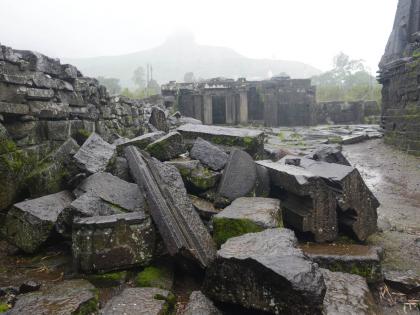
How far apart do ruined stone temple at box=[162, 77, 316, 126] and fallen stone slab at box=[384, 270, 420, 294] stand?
1751 cm

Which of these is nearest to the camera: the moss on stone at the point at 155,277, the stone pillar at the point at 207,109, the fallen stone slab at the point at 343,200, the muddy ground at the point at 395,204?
the moss on stone at the point at 155,277

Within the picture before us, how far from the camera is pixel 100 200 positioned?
2.92 m

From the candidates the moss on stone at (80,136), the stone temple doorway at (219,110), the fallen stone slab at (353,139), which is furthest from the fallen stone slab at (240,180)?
the stone temple doorway at (219,110)

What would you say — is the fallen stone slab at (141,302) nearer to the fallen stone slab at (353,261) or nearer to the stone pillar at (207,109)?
the fallen stone slab at (353,261)

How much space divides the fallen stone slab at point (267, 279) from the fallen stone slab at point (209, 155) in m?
1.83

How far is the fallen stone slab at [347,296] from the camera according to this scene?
80.0 inches

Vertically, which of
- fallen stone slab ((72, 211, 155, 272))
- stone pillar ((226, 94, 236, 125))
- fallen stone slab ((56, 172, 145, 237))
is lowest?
fallen stone slab ((72, 211, 155, 272))

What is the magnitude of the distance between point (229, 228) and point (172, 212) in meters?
0.50

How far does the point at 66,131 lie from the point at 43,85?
0.62 metres

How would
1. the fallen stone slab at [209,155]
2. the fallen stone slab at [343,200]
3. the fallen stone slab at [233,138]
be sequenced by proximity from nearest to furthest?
the fallen stone slab at [343,200]
the fallen stone slab at [209,155]
the fallen stone slab at [233,138]

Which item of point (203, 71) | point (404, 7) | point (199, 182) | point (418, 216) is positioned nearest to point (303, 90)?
point (404, 7)

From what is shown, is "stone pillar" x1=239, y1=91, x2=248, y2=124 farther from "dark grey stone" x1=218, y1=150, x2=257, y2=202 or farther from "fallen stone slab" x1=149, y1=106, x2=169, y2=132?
"dark grey stone" x1=218, y1=150, x2=257, y2=202

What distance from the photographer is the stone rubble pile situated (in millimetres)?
2008

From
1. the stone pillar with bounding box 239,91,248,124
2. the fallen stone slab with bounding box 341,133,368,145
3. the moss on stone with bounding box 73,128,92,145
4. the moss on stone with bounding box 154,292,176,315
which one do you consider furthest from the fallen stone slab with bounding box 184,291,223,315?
the stone pillar with bounding box 239,91,248,124
